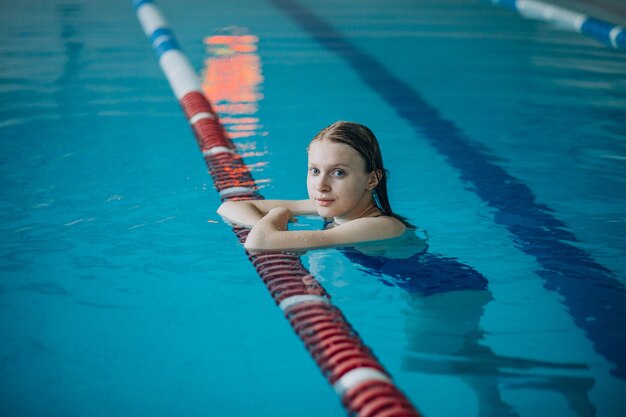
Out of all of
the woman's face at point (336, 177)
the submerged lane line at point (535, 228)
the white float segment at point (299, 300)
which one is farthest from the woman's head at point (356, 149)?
the submerged lane line at point (535, 228)

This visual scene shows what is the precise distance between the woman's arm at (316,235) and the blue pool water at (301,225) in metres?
0.13

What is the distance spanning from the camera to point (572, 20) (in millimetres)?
8320

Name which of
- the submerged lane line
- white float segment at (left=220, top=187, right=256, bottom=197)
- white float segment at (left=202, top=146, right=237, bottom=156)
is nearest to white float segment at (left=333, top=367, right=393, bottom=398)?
the submerged lane line

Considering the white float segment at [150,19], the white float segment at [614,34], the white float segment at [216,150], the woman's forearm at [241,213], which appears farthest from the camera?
the white float segment at [150,19]

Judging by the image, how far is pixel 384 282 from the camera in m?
2.75

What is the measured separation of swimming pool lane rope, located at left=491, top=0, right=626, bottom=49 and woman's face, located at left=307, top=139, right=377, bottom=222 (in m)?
5.53

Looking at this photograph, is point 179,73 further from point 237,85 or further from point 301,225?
point 301,225

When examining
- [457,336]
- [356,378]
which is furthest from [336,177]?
[356,378]

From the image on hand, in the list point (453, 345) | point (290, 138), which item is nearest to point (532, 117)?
point (290, 138)

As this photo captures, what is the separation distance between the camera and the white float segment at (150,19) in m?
7.62

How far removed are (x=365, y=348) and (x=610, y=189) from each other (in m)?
2.10

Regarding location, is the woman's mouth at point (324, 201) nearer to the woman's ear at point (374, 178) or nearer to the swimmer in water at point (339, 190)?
the swimmer in water at point (339, 190)

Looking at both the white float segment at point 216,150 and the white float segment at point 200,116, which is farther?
the white float segment at point 200,116

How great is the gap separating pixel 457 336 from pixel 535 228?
3.81 ft
